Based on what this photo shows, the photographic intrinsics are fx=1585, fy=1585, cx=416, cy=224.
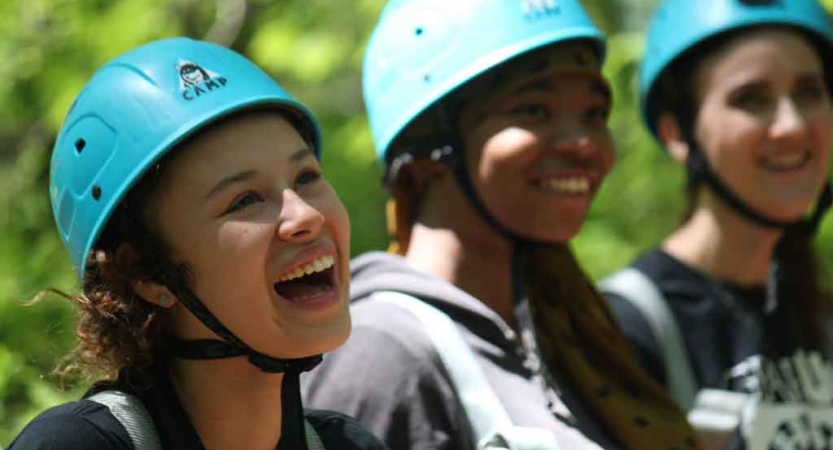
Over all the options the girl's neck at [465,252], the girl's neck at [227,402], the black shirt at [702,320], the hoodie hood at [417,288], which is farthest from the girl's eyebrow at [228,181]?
the black shirt at [702,320]

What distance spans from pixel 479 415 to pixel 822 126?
203 centimetres

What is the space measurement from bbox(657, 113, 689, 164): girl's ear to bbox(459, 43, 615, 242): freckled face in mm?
1322

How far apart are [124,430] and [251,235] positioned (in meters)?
0.43

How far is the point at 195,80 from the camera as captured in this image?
3086 millimetres

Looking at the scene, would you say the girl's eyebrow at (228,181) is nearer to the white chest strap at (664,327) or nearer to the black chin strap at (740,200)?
the white chest strap at (664,327)

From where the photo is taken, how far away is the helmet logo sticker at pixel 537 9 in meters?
4.12

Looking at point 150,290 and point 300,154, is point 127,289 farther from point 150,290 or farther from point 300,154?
point 300,154

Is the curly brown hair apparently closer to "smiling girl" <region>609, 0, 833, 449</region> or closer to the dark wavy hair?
"smiling girl" <region>609, 0, 833, 449</region>

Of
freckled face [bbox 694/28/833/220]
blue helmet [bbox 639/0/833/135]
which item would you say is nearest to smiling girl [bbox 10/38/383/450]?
freckled face [bbox 694/28/833/220]

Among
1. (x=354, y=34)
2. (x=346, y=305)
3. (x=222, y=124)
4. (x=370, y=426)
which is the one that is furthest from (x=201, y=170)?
(x=354, y=34)

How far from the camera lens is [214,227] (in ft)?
9.77

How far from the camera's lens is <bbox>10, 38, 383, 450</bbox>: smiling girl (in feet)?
9.80

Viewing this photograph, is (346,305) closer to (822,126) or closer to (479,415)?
(479,415)

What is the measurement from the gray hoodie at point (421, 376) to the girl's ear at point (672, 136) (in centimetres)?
156
